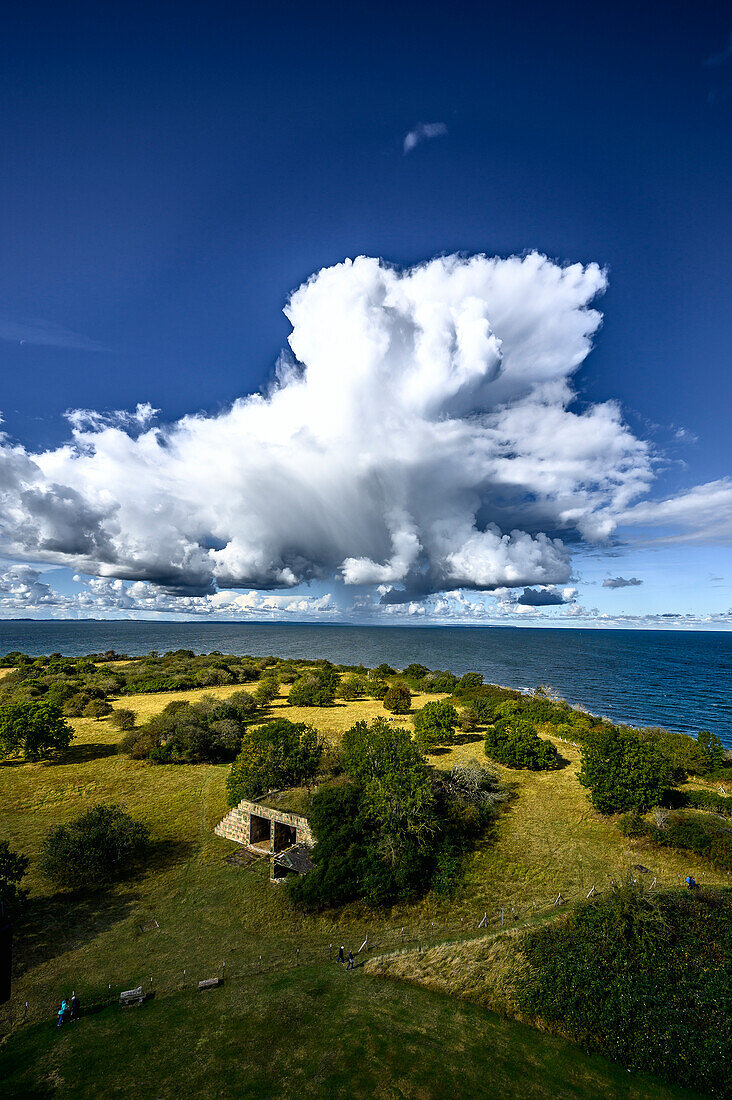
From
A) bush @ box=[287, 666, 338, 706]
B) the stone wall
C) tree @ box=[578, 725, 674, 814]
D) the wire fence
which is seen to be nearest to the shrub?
bush @ box=[287, 666, 338, 706]

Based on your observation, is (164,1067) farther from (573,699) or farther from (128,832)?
→ (573,699)

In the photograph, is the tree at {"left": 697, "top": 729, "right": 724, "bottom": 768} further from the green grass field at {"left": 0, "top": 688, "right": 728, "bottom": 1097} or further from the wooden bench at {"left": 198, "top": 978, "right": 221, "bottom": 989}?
the wooden bench at {"left": 198, "top": 978, "right": 221, "bottom": 989}

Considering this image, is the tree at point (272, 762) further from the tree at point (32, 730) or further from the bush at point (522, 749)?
the tree at point (32, 730)

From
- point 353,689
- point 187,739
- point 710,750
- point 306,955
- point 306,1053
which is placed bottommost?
point 306,955

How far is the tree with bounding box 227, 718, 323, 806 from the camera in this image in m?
38.3

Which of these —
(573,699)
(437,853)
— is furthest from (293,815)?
(573,699)

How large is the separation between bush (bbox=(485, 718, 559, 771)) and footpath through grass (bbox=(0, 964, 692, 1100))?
3365cm

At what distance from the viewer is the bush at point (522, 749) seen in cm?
5203

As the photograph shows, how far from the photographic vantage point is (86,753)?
57.0 meters

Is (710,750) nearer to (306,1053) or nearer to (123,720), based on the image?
(306,1053)

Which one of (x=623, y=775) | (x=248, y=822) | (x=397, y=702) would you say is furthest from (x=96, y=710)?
(x=623, y=775)

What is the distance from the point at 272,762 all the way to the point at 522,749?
28.7 metres

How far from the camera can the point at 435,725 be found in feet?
197

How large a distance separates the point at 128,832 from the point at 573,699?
301ft
